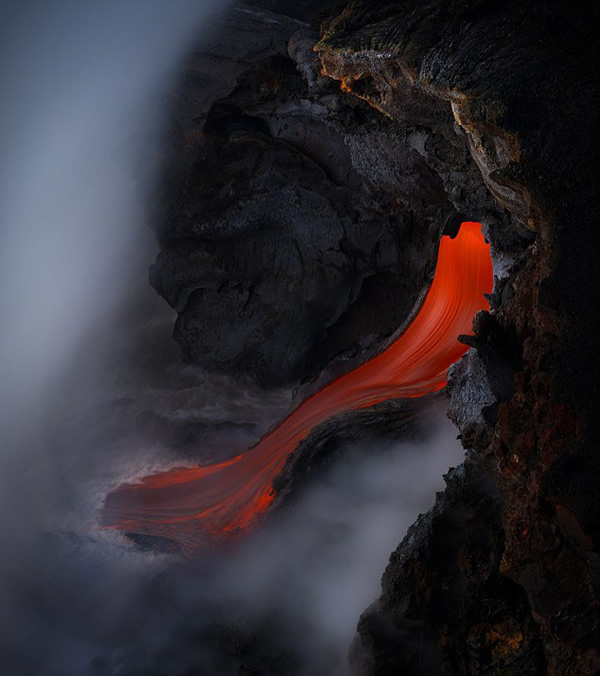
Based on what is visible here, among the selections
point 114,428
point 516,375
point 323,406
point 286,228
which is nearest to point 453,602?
point 516,375

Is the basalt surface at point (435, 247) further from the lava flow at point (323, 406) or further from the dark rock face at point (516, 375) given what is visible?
the lava flow at point (323, 406)

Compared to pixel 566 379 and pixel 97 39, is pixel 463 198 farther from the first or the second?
pixel 97 39

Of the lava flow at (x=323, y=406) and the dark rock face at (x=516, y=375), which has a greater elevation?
the lava flow at (x=323, y=406)

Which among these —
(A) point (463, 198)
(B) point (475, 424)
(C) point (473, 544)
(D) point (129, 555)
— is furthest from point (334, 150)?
(D) point (129, 555)

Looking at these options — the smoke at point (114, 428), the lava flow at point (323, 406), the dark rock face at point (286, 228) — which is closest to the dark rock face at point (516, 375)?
the smoke at point (114, 428)

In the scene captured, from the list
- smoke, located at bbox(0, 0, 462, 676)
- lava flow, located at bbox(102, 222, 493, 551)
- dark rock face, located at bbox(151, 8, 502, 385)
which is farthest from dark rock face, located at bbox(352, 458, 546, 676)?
dark rock face, located at bbox(151, 8, 502, 385)

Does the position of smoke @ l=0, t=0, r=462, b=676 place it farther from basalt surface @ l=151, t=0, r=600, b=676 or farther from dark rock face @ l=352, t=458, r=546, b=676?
dark rock face @ l=352, t=458, r=546, b=676

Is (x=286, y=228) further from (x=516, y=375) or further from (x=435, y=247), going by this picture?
(x=516, y=375)
